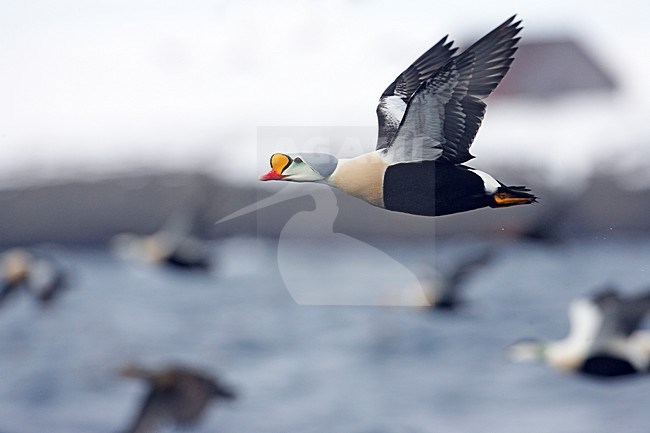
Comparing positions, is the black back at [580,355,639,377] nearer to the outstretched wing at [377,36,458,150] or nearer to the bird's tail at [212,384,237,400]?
the bird's tail at [212,384,237,400]

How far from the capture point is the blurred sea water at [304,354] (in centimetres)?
1350

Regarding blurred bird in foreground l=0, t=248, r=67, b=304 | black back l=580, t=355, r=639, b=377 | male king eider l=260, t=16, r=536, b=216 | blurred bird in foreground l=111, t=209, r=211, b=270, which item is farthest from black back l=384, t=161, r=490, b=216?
blurred bird in foreground l=0, t=248, r=67, b=304

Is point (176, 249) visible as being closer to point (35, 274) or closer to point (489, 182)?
point (35, 274)

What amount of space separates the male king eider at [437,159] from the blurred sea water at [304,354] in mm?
11985

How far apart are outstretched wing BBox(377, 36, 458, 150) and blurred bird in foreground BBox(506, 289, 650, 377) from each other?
14.9 ft

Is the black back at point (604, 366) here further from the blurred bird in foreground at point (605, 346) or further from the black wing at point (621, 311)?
the black wing at point (621, 311)

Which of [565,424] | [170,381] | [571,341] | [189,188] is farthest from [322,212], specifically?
[565,424]

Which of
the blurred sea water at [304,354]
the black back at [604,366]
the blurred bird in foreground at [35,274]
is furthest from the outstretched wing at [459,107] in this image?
the blurred sea water at [304,354]

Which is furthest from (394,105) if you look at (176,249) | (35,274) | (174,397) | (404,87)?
(35,274)

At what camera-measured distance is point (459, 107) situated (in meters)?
0.31

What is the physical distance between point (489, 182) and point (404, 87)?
0.38 feet

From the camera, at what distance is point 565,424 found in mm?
13656

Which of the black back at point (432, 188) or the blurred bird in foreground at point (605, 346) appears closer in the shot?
the black back at point (432, 188)

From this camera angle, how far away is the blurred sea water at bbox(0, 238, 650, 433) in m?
13.5
